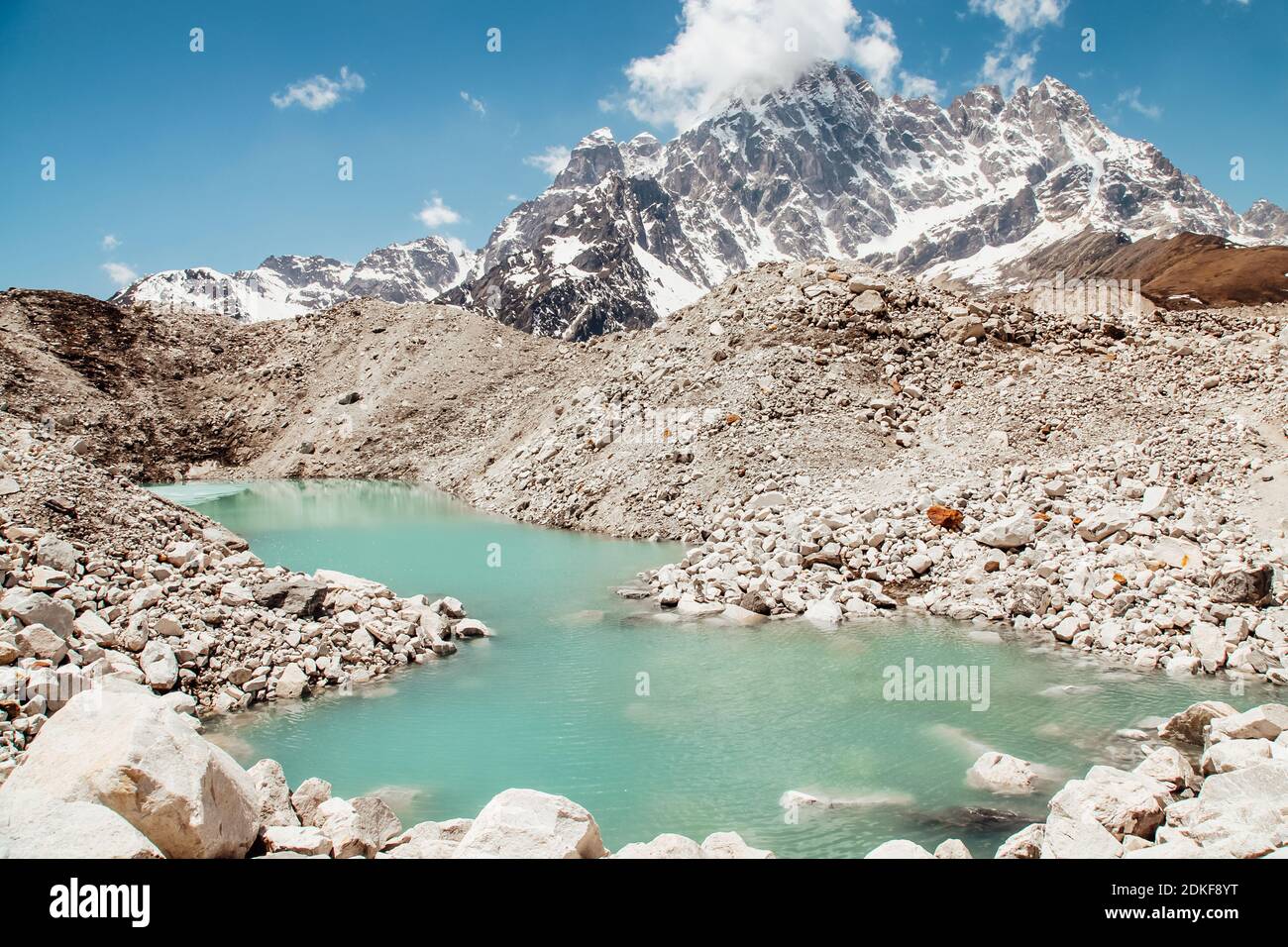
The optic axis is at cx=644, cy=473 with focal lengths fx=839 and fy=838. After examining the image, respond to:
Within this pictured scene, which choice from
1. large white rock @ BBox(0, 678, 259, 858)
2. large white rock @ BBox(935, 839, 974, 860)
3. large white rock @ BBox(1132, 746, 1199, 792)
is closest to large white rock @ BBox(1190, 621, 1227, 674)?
large white rock @ BBox(1132, 746, 1199, 792)

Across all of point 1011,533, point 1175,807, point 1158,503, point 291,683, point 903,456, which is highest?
point 903,456

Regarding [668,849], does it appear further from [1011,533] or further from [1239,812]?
[1011,533]

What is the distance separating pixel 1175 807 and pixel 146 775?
9555mm

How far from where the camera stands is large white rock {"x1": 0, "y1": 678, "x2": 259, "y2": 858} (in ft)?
22.5

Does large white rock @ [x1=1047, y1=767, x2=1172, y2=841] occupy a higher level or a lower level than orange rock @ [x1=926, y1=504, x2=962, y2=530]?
lower

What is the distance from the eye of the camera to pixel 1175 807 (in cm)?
837

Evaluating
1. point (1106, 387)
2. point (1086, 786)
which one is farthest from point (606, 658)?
point (1106, 387)

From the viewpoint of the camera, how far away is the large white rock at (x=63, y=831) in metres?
6.09

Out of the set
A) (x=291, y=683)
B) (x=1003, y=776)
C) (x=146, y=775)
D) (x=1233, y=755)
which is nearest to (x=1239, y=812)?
(x=1233, y=755)

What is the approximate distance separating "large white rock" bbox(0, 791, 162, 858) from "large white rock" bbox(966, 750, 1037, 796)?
30.1 ft
